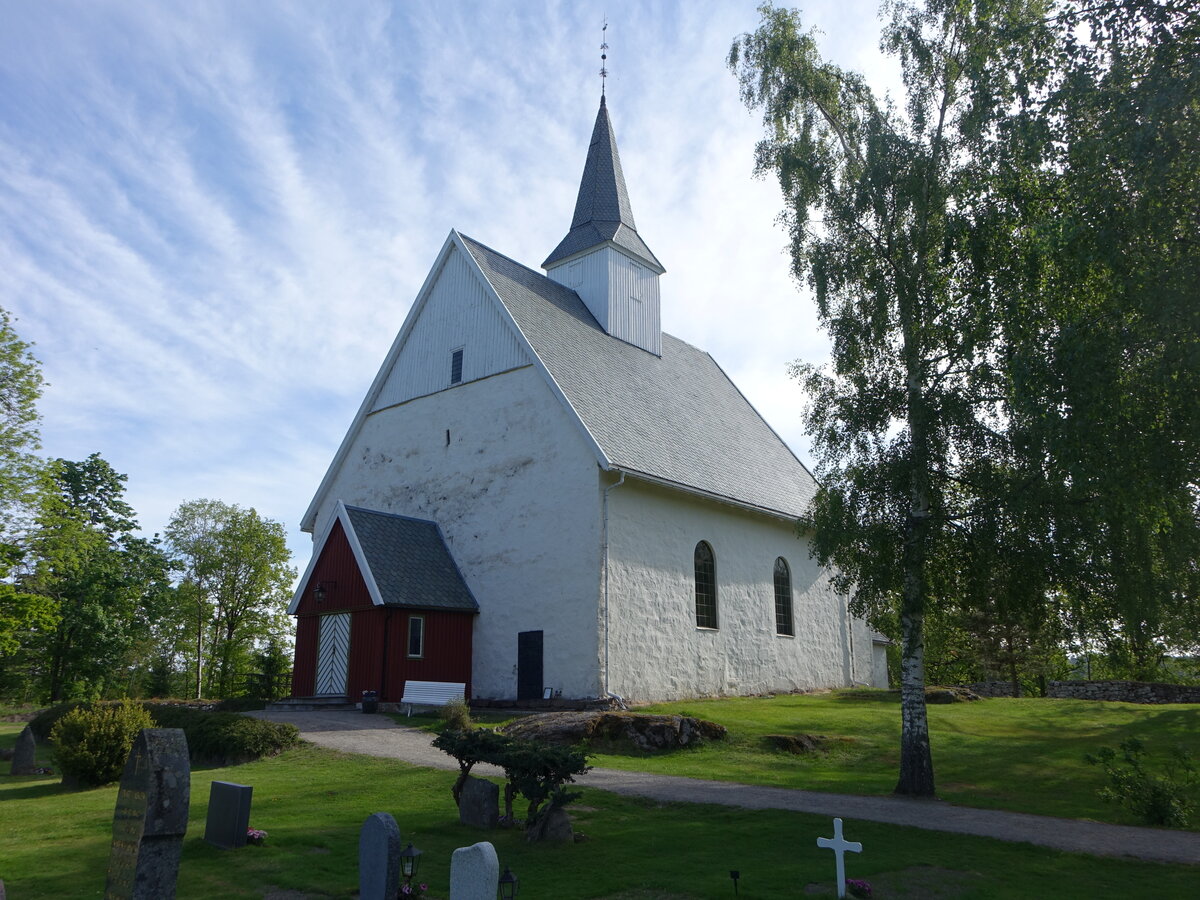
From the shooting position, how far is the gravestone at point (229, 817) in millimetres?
8625

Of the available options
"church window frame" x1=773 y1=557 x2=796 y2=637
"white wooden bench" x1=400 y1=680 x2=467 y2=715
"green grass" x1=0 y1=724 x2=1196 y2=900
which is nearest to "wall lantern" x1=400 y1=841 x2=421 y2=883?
"green grass" x1=0 y1=724 x2=1196 y2=900

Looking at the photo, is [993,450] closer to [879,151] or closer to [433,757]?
[879,151]

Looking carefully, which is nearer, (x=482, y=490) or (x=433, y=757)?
(x=433, y=757)

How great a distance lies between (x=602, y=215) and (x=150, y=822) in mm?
26757

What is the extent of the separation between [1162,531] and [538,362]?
15.1 meters

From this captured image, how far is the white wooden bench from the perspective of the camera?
20.6m

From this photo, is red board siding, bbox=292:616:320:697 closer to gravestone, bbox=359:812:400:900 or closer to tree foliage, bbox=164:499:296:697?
gravestone, bbox=359:812:400:900

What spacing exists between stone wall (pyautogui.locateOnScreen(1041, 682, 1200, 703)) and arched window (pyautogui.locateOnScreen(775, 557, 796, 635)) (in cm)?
854

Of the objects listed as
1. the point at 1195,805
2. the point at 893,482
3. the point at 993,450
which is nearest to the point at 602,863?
the point at 893,482

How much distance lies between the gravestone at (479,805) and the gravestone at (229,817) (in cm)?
230

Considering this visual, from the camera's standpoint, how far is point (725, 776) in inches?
543

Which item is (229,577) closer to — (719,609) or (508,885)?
(719,609)

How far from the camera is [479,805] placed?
9.77m

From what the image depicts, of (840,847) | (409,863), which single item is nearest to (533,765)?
(409,863)
